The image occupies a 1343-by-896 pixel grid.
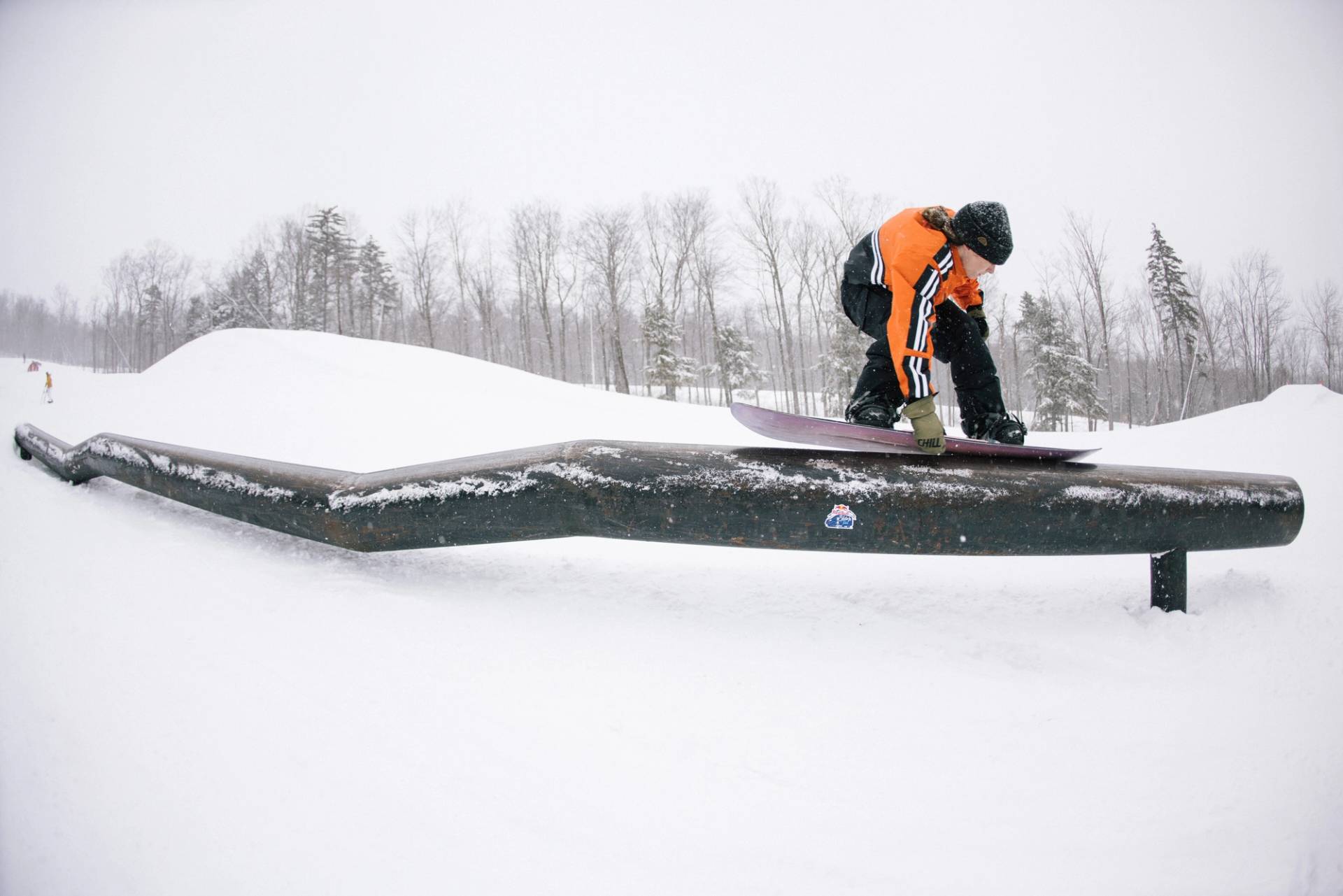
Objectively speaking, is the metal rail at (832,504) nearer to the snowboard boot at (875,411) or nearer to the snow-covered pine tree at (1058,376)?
the snowboard boot at (875,411)

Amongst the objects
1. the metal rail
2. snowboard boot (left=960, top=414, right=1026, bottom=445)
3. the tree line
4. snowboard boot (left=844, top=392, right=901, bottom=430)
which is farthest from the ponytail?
the tree line

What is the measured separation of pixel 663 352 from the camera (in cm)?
3647

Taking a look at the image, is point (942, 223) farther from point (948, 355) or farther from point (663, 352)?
point (663, 352)

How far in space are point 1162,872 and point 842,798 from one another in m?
0.76

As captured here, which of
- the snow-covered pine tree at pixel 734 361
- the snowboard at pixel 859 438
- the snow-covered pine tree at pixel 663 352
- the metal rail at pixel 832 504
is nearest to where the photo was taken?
the metal rail at pixel 832 504

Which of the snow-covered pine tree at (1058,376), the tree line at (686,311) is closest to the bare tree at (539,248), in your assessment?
the tree line at (686,311)

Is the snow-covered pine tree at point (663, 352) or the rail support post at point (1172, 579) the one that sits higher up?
the snow-covered pine tree at point (663, 352)

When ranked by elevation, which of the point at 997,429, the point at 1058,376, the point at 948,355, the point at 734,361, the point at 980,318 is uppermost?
the point at 734,361

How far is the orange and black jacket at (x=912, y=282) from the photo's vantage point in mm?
2658

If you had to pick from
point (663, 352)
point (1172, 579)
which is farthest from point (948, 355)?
point (663, 352)

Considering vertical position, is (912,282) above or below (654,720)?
above

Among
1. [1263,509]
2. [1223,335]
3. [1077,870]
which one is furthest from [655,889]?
[1223,335]

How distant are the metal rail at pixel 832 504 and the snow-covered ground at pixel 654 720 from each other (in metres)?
0.37

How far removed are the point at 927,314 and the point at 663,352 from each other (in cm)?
3424
